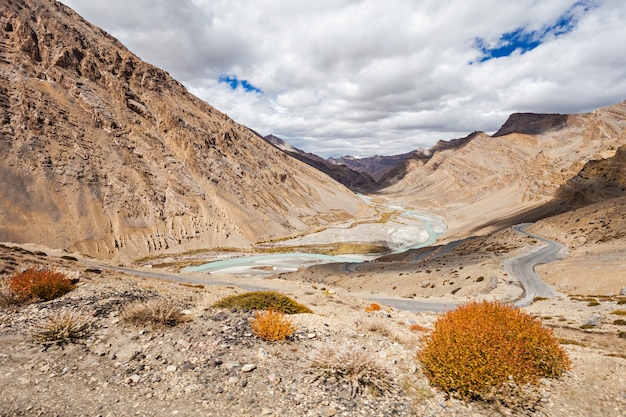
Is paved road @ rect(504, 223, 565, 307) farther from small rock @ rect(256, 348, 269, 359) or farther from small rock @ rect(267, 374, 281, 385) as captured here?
small rock @ rect(267, 374, 281, 385)

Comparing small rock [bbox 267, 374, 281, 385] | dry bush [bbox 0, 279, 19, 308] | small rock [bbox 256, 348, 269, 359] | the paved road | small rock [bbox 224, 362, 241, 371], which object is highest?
dry bush [bbox 0, 279, 19, 308]

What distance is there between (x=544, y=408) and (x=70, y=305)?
12.7 metres

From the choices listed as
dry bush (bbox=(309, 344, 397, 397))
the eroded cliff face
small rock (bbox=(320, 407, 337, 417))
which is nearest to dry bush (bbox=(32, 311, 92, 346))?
dry bush (bbox=(309, 344, 397, 397))

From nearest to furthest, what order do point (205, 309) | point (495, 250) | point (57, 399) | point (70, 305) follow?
point (57, 399)
point (70, 305)
point (205, 309)
point (495, 250)

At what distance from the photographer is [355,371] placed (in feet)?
22.6

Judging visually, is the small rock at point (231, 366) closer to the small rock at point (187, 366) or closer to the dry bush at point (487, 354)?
the small rock at point (187, 366)

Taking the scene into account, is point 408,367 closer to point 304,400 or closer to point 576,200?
point 304,400

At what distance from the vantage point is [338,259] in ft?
251

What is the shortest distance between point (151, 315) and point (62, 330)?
194cm

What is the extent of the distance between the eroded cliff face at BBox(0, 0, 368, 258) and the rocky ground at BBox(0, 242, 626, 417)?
61355 mm

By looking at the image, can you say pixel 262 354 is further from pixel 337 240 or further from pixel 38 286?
pixel 337 240

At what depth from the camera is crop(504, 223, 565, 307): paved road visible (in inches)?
1164

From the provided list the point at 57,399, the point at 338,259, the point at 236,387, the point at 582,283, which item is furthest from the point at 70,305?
the point at 338,259

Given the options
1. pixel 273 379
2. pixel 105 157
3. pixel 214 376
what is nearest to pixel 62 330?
pixel 214 376
